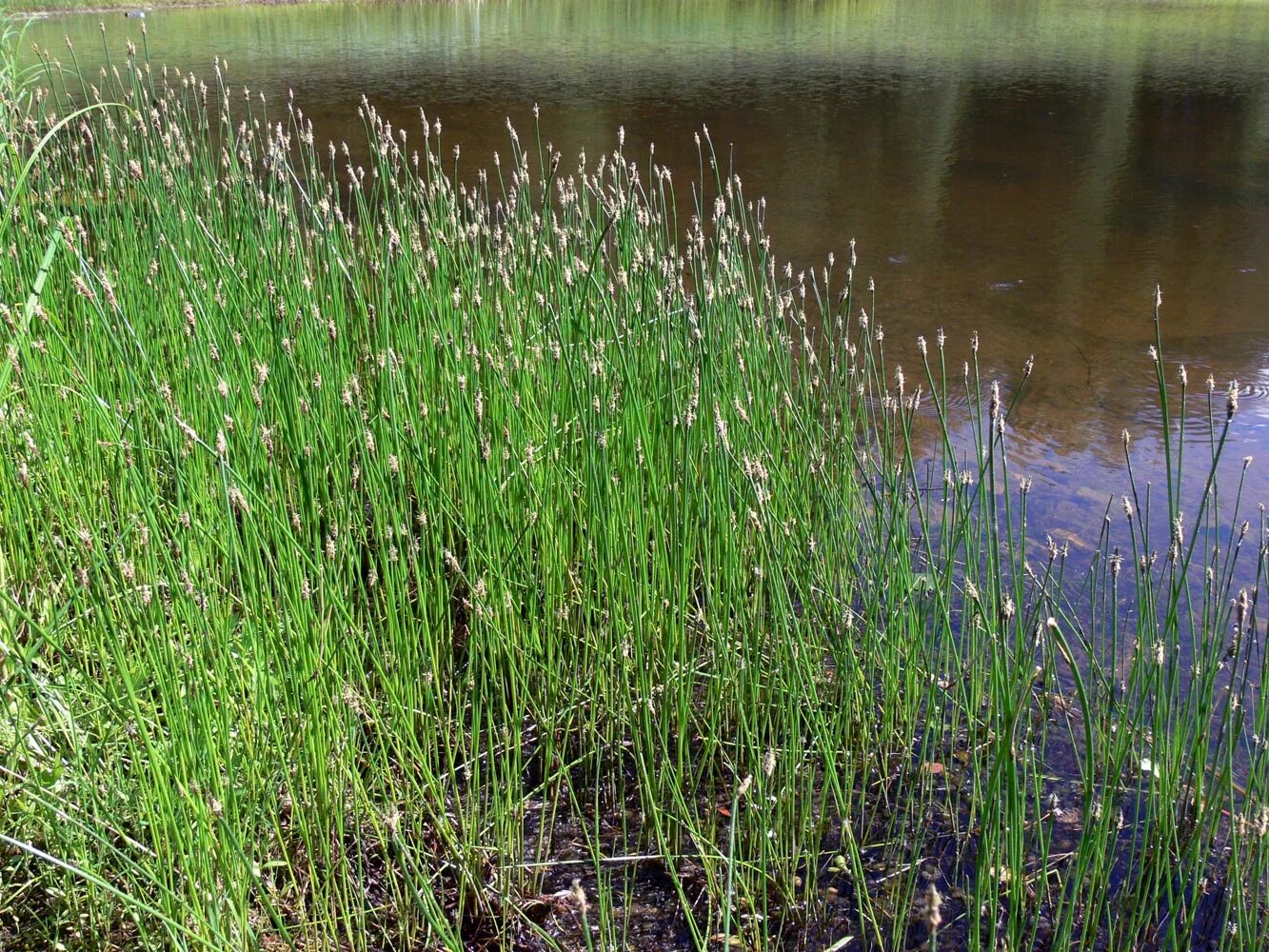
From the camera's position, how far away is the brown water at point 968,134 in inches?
159

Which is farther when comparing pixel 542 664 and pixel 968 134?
pixel 968 134

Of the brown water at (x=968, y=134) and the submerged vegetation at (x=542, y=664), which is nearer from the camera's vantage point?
the submerged vegetation at (x=542, y=664)

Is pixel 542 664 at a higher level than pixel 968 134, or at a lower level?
lower

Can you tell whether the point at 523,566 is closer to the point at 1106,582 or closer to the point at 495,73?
the point at 1106,582

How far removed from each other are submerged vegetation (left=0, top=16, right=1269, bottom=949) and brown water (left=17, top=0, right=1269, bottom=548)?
3.72 feet

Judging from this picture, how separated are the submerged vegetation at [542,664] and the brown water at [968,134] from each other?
3.72 feet

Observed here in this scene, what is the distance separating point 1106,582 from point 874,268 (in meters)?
2.85

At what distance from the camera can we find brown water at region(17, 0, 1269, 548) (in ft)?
13.3

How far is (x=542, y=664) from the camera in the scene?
1.84 metres

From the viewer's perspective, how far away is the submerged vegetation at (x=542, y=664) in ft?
4.62

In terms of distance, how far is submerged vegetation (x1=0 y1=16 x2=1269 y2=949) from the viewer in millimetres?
1407

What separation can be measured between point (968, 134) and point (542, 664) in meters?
7.14

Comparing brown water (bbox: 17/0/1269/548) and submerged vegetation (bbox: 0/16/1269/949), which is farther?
brown water (bbox: 17/0/1269/548)

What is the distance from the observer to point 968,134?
788 centimetres
